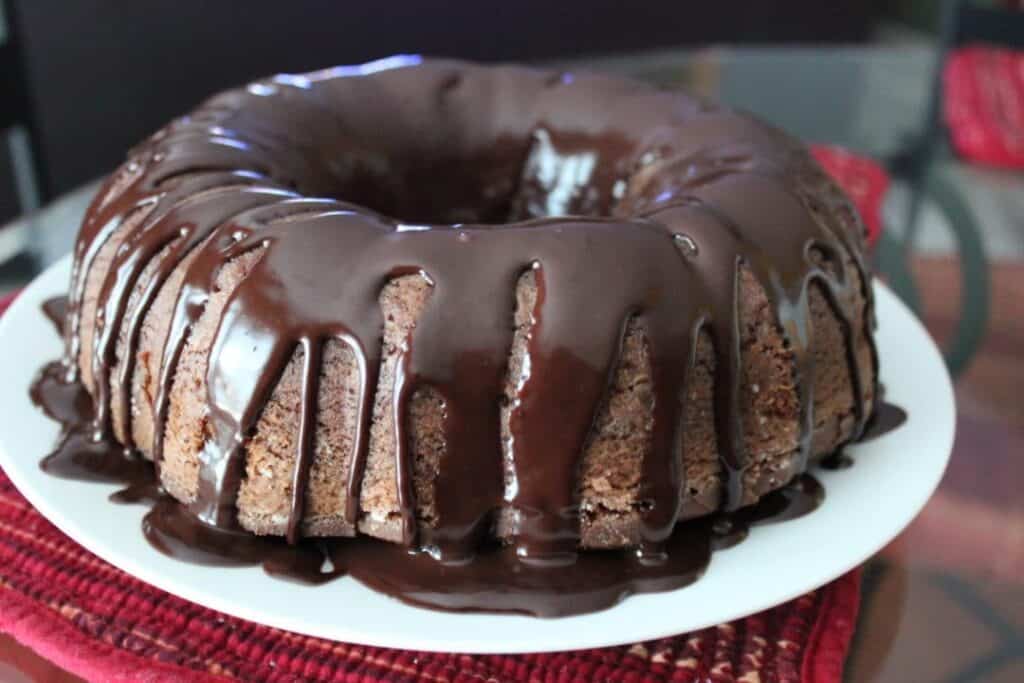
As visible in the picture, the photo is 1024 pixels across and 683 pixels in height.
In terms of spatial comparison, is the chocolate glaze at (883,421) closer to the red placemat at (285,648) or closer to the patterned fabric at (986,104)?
the red placemat at (285,648)

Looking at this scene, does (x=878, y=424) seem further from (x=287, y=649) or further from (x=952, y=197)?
(x=952, y=197)

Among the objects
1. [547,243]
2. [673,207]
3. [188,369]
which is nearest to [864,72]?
[673,207]

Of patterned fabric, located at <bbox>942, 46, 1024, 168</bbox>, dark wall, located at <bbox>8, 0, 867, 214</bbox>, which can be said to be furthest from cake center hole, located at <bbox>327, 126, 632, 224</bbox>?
patterned fabric, located at <bbox>942, 46, 1024, 168</bbox>

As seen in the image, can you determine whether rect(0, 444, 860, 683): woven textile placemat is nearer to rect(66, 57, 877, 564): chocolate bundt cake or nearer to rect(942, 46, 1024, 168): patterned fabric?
rect(66, 57, 877, 564): chocolate bundt cake

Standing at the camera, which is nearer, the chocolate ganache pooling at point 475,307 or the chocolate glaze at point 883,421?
the chocolate ganache pooling at point 475,307

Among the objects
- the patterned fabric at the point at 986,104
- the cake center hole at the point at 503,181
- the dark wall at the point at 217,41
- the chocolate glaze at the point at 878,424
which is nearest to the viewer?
Result: the chocolate glaze at the point at 878,424

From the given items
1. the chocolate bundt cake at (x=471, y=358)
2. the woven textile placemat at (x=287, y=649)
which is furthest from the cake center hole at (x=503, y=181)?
the woven textile placemat at (x=287, y=649)

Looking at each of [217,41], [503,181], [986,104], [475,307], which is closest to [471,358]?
[475,307]
